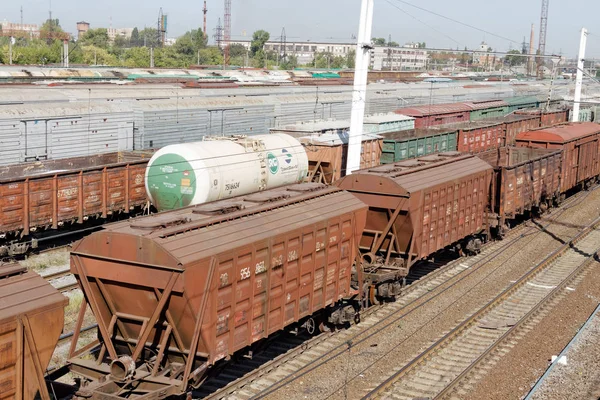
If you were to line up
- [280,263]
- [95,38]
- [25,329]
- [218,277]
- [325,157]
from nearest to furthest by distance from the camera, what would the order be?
[25,329] < [218,277] < [280,263] < [325,157] < [95,38]

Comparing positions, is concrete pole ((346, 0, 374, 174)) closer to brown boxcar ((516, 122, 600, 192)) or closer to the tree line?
brown boxcar ((516, 122, 600, 192))

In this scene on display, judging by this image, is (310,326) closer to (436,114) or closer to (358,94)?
(358,94)

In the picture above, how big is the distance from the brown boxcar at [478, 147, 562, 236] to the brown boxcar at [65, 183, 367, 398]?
48.6ft

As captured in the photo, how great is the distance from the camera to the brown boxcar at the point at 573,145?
115 feet

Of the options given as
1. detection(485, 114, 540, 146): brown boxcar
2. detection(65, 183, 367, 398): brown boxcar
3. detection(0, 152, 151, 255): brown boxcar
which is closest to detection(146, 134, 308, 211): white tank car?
detection(0, 152, 151, 255): brown boxcar

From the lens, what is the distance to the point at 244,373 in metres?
15.0

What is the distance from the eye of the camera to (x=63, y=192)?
2381cm

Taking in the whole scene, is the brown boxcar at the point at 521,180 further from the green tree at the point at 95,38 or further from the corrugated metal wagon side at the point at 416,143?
the green tree at the point at 95,38

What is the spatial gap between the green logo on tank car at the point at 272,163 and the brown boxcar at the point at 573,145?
15233 mm

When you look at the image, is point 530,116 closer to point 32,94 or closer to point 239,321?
point 32,94

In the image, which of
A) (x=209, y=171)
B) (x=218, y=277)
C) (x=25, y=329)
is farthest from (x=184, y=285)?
(x=209, y=171)

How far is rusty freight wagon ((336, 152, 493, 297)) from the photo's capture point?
19000 mm

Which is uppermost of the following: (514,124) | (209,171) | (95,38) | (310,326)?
(95,38)

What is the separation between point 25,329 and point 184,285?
8.65 feet
